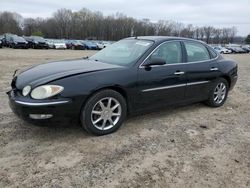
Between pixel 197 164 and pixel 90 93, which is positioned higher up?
pixel 90 93

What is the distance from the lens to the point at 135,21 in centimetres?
10025

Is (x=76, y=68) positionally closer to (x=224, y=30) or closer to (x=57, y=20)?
(x=57, y=20)

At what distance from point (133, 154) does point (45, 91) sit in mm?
1404

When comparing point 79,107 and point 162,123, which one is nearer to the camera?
point 79,107

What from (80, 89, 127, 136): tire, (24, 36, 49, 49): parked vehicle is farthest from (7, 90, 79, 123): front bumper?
(24, 36, 49, 49): parked vehicle

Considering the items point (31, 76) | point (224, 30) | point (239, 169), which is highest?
point (224, 30)

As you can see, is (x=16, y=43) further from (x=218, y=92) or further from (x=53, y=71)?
(x=53, y=71)

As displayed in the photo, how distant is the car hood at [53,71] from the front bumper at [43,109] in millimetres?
267

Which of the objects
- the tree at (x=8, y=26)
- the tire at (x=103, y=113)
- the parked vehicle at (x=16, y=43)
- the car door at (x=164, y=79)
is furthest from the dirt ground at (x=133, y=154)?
the tree at (x=8, y=26)

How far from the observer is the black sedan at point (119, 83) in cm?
357

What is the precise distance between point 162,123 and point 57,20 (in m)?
102

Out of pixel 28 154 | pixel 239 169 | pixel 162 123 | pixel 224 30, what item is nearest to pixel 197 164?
pixel 239 169

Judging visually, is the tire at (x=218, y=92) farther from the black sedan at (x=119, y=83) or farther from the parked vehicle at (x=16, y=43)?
the parked vehicle at (x=16, y=43)

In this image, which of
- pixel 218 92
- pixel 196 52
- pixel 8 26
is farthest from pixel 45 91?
pixel 8 26
